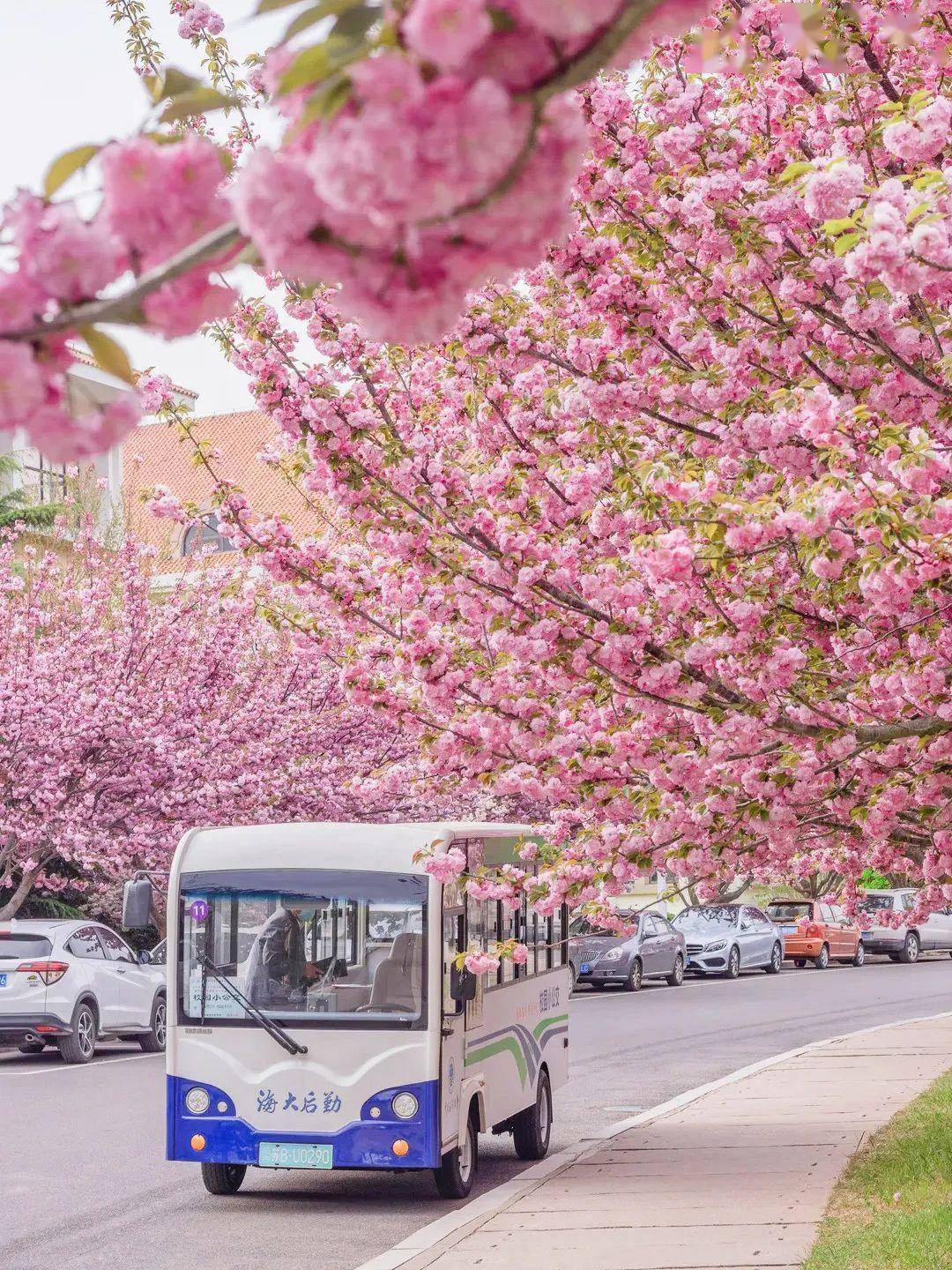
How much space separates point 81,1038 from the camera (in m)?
20.4

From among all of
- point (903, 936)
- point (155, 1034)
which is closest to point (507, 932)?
point (155, 1034)

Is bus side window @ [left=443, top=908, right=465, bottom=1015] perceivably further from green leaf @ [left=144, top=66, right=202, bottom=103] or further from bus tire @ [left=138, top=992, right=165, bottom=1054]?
bus tire @ [left=138, top=992, right=165, bottom=1054]

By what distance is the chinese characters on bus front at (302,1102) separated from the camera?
422 inches

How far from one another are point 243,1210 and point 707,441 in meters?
5.66

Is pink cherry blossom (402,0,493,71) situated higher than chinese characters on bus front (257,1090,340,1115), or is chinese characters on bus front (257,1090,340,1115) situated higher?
pink cherry blossom (402,0,493,71)

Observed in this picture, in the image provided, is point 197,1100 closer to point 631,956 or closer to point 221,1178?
point 221,1178

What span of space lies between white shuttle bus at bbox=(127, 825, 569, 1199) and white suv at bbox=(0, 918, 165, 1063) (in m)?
8.82

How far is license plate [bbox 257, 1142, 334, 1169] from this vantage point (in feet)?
→ 34.8

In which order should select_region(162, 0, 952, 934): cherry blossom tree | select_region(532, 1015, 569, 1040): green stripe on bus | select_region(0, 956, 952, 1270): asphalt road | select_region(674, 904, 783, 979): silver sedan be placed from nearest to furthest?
select_region(162, 0, 952, 934): cherry blossom tree, select_region(0, 956, 952, 1270): asphalt road, select_region(532, 1015, 569, 1040): green stripe on bus, select_region(674, 904, 783, 979): silver sedan

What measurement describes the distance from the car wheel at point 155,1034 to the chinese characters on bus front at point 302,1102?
11.9 metres

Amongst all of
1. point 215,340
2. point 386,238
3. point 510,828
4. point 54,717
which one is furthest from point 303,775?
point 386,238

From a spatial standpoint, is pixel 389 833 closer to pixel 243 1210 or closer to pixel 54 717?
pixel 243 1210

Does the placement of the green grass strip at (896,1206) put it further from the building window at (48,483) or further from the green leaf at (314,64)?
the building window at (48,483)

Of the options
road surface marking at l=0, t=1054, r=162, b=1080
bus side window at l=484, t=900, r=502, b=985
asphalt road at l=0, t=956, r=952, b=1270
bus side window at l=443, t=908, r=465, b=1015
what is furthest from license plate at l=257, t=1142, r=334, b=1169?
road surface marking at l=0, t=1054, r=162, b=1080
